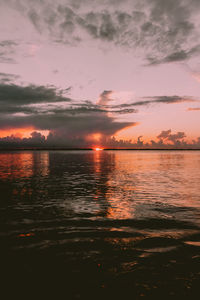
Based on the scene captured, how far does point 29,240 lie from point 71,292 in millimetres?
4659

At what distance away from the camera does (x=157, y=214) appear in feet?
49.8

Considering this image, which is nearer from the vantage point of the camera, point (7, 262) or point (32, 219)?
point (7, 262)

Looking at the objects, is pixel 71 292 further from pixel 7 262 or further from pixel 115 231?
pixel 115 231

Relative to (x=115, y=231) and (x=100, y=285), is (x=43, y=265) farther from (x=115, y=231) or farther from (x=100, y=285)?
(x=115, y=231)

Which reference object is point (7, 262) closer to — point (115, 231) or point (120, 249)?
point (120, 249)

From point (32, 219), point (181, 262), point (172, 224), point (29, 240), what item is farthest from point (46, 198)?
point (181, 262)

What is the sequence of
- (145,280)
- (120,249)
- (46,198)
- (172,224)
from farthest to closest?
(46,198), (172,224), (120,249), (145,280)

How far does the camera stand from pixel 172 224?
42.9ft

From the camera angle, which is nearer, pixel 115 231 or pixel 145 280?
pixel 145 280

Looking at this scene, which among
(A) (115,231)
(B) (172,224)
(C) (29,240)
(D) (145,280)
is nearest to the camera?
(D) (145,280)

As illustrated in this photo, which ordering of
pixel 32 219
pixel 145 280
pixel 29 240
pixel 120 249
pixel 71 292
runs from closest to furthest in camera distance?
pixel 71 292 → pixel 145 280 → pixel 120 249 → pixel 29 240 → pixel 32 219

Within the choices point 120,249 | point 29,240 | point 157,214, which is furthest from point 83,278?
point 157,214

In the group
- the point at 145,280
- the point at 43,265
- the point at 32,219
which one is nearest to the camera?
the point at 145,280

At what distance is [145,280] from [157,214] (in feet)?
26.4
